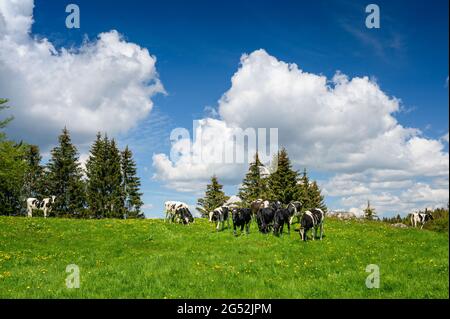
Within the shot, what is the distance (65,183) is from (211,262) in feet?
186

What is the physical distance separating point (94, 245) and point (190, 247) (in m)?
6.96

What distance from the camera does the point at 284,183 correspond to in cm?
6481

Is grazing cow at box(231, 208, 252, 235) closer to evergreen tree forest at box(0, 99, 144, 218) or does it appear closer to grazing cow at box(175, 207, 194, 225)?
grazing cow at box(175, 207, 194, 225)

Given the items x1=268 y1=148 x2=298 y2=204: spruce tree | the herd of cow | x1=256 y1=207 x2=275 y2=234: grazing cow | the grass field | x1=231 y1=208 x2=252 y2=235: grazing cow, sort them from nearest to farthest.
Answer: the grass field → the herd of cow → x1=256 y1=207 x2=275 y2=234: grazing cow → x1=231 y1=208 x2=252 y2=235: grazing cow → x1=268 y1=148 x2=298 y2=204: spruce tree

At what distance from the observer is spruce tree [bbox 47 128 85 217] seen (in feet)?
226

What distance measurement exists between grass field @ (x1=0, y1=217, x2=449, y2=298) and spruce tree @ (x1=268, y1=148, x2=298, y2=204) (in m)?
31.0

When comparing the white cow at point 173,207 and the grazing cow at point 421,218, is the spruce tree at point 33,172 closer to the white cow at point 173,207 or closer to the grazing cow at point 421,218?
the white cow at point 173,207

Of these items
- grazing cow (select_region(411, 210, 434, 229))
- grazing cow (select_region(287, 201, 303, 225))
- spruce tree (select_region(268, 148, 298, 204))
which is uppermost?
spruce tree (select_region(268, 148, 298, 204))

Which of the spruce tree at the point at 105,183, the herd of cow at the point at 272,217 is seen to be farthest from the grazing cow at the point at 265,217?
the spruce tree at the point at 105,183

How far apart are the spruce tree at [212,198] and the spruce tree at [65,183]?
70.5 feet

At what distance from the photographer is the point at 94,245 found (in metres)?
26.8

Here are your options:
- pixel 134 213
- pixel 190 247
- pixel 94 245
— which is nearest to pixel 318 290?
pixel 190 247

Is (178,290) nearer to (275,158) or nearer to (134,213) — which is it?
(275,158)

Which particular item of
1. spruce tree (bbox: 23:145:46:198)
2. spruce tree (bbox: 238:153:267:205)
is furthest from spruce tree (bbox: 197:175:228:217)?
spruce tree (bbox: 23:145:46:198)
